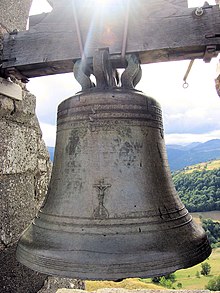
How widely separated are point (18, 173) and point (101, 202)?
2.41ft

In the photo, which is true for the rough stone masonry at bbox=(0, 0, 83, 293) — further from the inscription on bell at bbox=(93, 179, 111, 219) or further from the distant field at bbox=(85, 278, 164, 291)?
the distant field at bbox=(85, 278, 164, 291)

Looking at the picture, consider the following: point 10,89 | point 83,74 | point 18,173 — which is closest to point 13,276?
point 18,173

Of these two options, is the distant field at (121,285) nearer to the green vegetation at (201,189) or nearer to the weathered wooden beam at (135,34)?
the weathered wooden beam at (135,34)

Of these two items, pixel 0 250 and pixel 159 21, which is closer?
pixel 159 21

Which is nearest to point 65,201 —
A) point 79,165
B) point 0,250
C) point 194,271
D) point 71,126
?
point 79,165

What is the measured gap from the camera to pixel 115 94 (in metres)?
1.14

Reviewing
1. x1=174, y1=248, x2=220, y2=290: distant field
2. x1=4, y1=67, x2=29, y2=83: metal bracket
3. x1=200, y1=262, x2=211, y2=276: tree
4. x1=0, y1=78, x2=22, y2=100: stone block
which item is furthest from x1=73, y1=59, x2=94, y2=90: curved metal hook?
x1=200, y1=262, x2=211, y2=276: tree

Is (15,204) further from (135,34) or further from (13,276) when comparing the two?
(135,34)

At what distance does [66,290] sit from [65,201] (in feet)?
3.13

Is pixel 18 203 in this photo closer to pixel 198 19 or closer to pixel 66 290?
pixel 66 290

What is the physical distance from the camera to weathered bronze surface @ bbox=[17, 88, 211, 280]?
0.98 m

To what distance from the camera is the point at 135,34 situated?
1.23 metres

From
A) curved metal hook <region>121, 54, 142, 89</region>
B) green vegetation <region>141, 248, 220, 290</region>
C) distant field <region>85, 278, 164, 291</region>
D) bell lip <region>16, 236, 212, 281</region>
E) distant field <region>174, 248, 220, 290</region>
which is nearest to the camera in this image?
bell lip <region>16, 236, 212, 281</region>

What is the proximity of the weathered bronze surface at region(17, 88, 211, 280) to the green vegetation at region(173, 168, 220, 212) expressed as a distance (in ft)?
148
